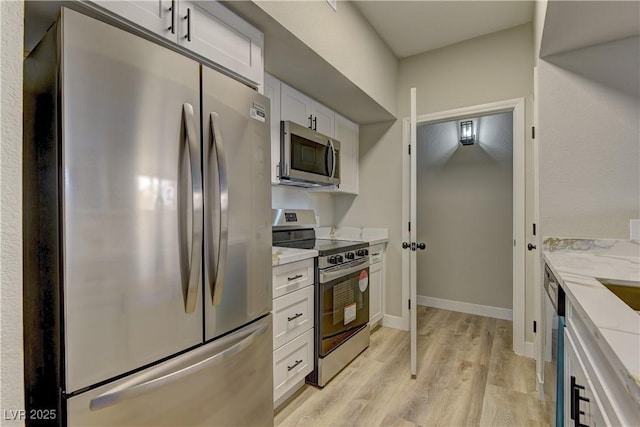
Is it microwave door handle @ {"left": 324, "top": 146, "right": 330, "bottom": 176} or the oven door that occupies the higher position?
microwave door handle @ {"left": 324, "top": 146, "right": 330, "bottom": 176}

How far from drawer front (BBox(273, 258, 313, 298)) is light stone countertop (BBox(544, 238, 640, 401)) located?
124 cm

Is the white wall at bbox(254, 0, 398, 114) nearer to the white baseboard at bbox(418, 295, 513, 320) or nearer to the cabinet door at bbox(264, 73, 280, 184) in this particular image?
the cabinet door at bbox(264, 73, 280, 184)

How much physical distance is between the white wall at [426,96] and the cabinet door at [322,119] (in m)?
0.60

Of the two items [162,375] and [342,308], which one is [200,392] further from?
[342,308]

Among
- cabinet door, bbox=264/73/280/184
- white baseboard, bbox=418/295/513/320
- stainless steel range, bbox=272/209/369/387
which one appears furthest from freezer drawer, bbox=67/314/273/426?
white baseboard, bbox=418/295/513/320

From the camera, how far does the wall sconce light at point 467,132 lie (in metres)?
3.47

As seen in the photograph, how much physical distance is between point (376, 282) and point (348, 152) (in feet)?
4.21

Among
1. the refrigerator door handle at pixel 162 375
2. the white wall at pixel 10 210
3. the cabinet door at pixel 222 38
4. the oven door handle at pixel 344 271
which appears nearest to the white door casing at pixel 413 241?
the oven door handle at pixel 344 271

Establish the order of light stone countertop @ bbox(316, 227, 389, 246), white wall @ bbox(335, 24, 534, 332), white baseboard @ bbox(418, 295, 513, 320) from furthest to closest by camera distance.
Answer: white baseboard @ bbox(418, 295, 513, 320) < light stone countertop @ bbox(316, 227, 389, 246) < white wall @ bbox(335, 24, 534, 332)

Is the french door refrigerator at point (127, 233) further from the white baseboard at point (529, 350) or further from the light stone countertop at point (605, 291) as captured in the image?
the white baseboard at point (529, 350)

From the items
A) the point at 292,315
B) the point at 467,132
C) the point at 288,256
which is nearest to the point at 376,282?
the point at 292,315

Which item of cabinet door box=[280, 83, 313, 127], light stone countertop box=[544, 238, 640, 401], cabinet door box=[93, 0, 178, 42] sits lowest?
light stone countertop box=[544, 238, 640, 401]

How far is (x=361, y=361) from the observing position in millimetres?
2420

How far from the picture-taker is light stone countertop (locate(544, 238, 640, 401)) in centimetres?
55
